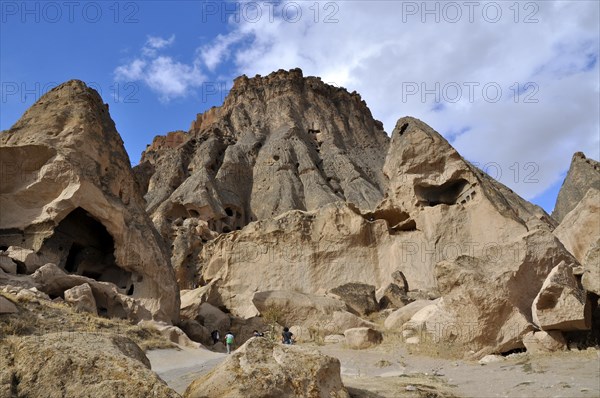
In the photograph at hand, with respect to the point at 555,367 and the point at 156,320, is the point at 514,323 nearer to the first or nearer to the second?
the point at 555,367

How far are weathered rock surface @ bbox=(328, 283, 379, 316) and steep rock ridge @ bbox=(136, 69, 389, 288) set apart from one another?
15.4m

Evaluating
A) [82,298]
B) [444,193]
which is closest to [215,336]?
[82,298]

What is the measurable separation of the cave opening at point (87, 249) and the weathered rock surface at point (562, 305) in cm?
1241

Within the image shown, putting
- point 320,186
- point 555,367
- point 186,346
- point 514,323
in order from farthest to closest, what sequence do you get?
point 320,186 → point 186,346 → point 514,323 → point 555,367

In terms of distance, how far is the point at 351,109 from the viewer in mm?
69812

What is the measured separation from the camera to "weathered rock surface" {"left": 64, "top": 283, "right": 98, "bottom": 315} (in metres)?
13.3

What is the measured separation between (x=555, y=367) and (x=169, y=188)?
159 feet

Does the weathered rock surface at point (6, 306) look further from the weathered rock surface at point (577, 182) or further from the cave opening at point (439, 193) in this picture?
the weathered rock surface at point (577, 182)

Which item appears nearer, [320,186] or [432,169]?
[432,169]

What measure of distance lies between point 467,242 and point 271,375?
54.2 feet

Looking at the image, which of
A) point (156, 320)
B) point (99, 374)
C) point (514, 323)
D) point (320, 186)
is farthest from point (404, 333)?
point (320, 186)

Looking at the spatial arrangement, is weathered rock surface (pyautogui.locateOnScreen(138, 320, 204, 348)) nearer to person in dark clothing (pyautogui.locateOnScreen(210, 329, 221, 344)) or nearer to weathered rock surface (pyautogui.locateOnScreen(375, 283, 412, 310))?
person in dark clothing (pyautogui.locateOnScreen(210, 329, 221, 344))

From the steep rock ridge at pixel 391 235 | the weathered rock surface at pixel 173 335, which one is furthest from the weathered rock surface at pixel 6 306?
the steep rock ridge at pixel 391 235

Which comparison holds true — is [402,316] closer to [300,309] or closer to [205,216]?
[300,309]
